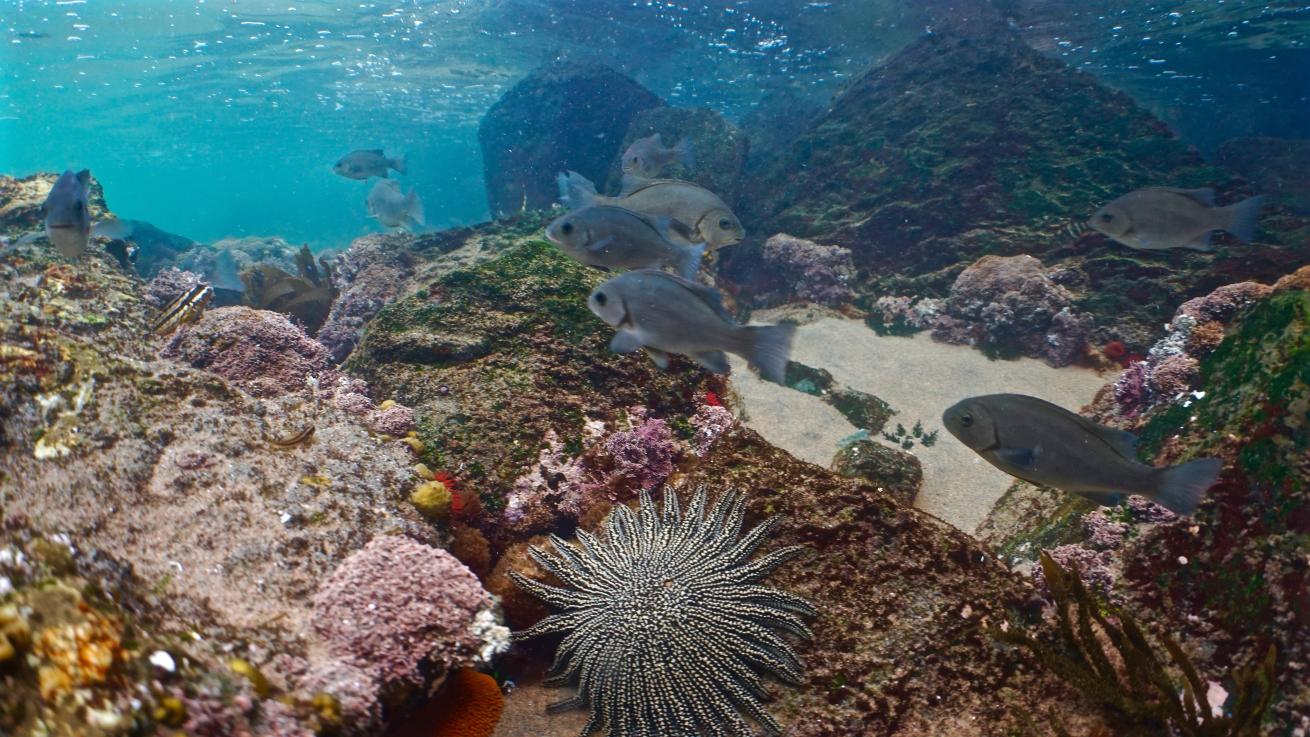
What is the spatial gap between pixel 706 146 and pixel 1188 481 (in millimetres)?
15057

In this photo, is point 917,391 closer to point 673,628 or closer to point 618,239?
point 618,239

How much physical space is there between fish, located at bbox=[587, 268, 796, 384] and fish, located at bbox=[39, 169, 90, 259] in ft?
15.3

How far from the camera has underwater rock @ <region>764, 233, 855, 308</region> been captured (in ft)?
37.7

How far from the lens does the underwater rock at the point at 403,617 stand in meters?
2.29

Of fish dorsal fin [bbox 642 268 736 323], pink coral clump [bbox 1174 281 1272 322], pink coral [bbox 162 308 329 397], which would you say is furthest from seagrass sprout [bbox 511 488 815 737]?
pink coral clump [bbox 1174 281 1272 322]

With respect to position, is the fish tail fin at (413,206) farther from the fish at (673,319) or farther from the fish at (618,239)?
the fish at (673,319)

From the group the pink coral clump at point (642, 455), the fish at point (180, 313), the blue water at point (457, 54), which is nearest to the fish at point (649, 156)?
the pink coral clump at point (642, 455)

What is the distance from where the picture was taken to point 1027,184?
37.1 ft

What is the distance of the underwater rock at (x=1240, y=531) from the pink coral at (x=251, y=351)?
20.9 ft

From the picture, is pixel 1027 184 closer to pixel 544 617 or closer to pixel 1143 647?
pixel 1143 647

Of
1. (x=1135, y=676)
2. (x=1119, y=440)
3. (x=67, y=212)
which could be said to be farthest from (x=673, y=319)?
(x=67, y=212)

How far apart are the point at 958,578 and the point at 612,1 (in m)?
25.5

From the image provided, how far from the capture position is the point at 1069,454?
2.91 m

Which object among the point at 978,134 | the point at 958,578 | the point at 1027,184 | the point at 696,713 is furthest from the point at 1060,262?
the point at 696,713
